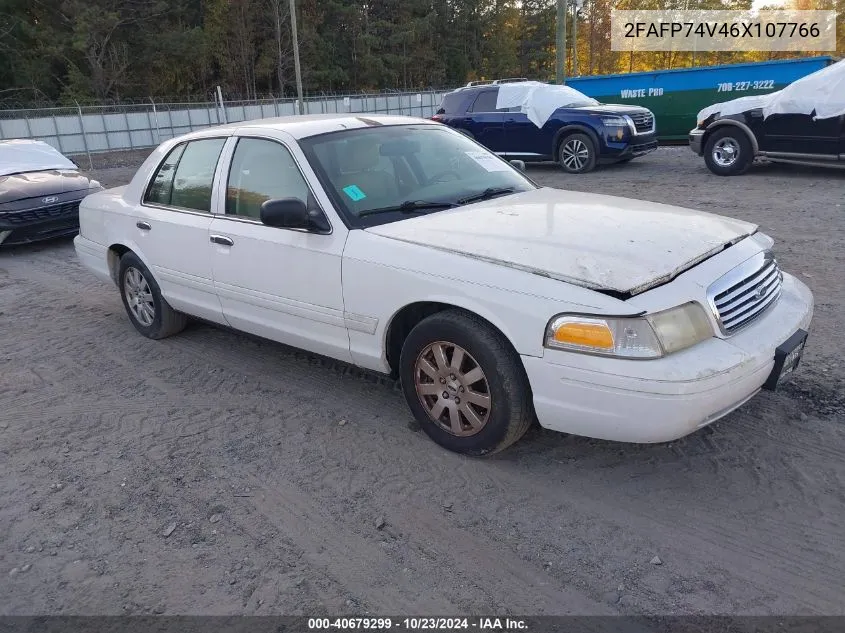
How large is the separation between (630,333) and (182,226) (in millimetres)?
3224

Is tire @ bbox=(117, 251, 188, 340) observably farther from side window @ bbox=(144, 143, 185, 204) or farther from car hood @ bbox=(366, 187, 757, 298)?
car hood @ bbox=(366, 187, 757, 298)

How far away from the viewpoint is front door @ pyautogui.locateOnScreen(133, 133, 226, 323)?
4.57 m

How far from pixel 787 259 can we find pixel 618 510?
456 centimetres

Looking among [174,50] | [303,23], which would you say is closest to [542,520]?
[174,50]

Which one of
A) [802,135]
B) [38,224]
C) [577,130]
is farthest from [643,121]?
[38,224]

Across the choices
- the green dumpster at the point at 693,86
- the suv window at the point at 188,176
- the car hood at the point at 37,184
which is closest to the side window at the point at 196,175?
the suv window at the point at 188,176

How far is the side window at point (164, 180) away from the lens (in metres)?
4.98

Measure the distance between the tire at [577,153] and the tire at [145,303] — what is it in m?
9.76

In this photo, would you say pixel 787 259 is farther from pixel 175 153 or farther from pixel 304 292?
pixel 175 153

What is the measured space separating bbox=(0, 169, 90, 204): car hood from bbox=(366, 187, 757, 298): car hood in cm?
753

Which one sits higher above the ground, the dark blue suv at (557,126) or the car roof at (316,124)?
the car roof at (316,124)

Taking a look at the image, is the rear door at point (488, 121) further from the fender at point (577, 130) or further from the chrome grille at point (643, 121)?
the chrome grille at point (643, 121)

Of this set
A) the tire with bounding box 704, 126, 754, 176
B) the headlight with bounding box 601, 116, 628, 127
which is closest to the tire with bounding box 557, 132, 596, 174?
the headlight with bounding box 601, 116, 628, 127

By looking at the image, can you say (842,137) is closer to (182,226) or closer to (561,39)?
(182,226)
